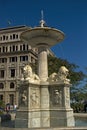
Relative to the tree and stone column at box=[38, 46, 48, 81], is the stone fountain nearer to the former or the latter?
stone column at box=[38, 46, 48, 81]

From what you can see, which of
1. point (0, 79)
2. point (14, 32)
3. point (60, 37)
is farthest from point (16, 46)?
point (60, 37)

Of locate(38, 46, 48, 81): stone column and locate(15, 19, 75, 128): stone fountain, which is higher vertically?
locate(38, 46, 48, 81): stone column

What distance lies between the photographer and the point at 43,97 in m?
15.2

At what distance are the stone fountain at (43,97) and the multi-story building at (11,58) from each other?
5460cm

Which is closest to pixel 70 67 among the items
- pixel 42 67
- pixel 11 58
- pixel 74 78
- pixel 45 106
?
pixel 74 78

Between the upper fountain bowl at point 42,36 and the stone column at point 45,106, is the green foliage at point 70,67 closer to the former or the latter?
the upper fountain bowl at point 42,36

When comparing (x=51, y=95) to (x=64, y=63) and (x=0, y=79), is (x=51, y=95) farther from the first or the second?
(x=0, y=79)

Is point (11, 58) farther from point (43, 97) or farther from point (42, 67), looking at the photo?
point (43, 97)

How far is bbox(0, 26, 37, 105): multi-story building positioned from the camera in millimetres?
71250

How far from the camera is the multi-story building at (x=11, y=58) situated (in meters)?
71.2

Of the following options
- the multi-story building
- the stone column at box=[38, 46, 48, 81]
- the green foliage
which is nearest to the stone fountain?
the stone column at box=[38, 46, 48, 81]

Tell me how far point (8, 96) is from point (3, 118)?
55.8 metres

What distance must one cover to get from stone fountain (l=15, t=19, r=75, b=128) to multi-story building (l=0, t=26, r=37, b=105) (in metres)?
54.6

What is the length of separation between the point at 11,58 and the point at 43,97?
59854 millimetres
